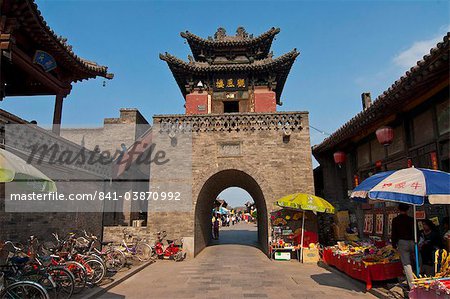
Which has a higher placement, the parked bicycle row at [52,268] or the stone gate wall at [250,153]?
the stone gate wall at [250,153]

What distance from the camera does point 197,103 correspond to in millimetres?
14047

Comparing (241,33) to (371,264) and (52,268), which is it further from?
(52,268)

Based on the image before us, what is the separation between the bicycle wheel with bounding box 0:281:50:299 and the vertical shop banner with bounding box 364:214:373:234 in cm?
772

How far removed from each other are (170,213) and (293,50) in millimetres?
8879

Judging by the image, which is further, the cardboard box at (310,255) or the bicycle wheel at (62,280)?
the cardboard box at (310,255)

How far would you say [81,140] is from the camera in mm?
16094

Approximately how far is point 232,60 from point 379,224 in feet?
34.6

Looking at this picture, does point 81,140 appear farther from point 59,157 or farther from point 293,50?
point 293,50

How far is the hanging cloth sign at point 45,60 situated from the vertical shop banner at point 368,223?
10.8m

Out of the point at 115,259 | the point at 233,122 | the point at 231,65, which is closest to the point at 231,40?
the point at 231,65

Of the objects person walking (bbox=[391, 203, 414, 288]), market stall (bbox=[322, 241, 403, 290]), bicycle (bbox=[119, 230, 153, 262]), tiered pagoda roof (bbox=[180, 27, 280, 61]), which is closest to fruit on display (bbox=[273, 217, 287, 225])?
market stall (bbox=[322, 241, 403, 290])

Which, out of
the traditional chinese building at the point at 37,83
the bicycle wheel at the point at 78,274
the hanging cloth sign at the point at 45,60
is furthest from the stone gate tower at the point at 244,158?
the bicycle wheel at the point at 78,274

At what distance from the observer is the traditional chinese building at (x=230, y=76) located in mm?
13922

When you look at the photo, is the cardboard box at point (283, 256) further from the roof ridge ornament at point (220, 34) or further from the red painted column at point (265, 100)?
the roof ridge ornament at point (220, 34)
